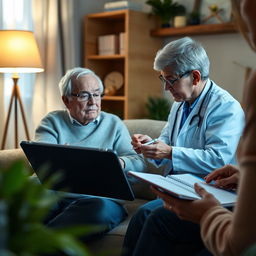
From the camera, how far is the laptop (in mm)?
1715

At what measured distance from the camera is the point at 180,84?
6.56ft

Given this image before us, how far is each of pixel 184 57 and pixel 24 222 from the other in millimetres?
1470

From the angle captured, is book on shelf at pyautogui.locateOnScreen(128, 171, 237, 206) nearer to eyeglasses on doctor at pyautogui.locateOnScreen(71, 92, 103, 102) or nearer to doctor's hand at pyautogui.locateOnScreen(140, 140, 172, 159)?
doctor's hand at pyautogui.locateOnScreen(140, 140, 172, 159)

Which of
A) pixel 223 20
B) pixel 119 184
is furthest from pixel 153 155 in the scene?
pixel 223 20

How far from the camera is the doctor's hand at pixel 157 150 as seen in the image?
1.92m

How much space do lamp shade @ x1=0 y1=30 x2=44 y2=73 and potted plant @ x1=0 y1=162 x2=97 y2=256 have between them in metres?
2.52

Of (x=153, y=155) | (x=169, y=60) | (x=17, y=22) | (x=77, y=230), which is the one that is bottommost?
(x=153, y=155)

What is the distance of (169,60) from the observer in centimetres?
200

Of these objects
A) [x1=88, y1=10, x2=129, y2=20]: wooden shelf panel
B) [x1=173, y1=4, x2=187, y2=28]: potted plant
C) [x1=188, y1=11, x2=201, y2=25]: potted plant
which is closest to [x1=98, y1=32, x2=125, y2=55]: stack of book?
[x1=88, y1=10, x2=129, y2=20]: wooden shelf panel

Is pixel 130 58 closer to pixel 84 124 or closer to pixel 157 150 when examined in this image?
pixel 84 124

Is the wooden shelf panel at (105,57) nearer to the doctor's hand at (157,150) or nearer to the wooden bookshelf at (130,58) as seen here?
the wooden bookshelf at (130,58)

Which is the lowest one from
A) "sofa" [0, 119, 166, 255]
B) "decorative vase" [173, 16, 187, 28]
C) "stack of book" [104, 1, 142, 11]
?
"sofa" [0, 119, 166, 255]

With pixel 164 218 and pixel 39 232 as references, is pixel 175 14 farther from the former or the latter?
pixel 39 232

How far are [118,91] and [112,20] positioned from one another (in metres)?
0.68
